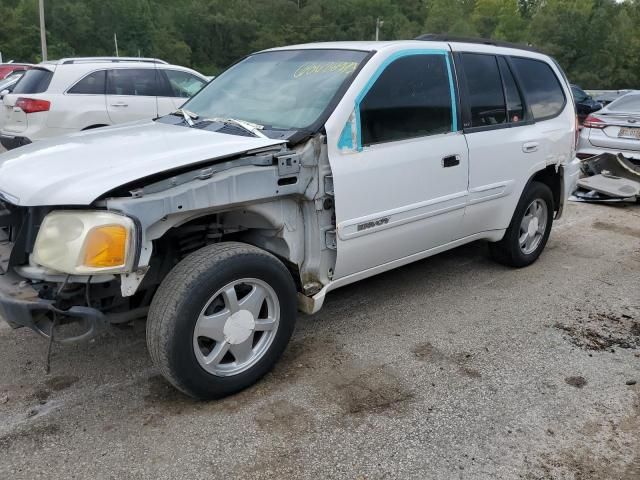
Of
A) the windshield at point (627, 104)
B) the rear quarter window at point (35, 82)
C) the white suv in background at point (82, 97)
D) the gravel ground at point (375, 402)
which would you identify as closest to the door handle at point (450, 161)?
the gravel ground at point (375, 402)

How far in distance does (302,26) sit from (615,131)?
80753 millimetres

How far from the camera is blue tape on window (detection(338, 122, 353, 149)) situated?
3.25 metres

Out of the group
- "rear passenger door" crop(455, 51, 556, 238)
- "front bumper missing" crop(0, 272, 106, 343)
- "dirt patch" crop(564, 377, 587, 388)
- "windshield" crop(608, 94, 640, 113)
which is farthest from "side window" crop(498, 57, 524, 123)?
"windshield" crop(608, 94, 640, 113)

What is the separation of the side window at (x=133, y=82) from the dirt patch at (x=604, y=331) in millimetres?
6861

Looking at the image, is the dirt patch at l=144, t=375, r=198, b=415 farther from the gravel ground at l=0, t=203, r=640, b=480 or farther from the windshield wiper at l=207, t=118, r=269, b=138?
the windshield wiper at l=207, t=118, r=269, b=138

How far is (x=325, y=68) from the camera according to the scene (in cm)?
361

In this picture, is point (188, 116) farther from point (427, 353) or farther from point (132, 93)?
point (132, 93)

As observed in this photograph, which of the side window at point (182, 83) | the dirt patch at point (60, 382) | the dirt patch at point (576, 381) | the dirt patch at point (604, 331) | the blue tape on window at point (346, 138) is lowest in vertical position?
the dirt patch at point (604, 331)

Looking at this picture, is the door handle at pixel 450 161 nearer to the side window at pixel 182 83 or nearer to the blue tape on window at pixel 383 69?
the blue tape on window at pixel 383 69

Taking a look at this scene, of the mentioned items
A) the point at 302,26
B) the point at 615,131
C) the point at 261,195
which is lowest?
the point at 615,131

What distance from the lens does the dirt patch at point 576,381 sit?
318 centimetres

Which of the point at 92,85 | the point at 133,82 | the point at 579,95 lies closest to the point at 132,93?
the point at 133,82

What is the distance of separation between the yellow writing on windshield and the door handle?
2.90 feet

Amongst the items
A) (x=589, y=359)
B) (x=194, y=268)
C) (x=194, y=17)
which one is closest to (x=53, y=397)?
(x=194, y=268)
